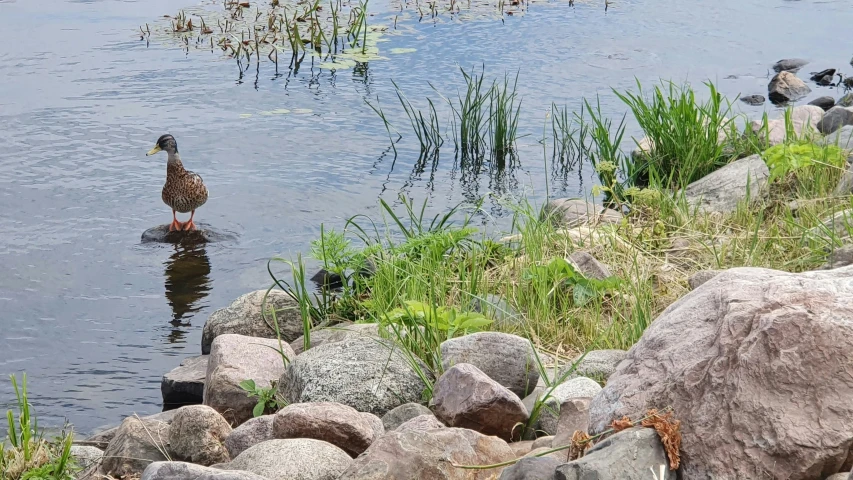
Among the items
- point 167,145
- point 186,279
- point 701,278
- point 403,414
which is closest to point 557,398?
point 403,414

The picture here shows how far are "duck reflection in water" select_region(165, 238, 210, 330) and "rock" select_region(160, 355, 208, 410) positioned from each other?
90 centimetres

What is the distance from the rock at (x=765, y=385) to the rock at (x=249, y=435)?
1757 millimetres

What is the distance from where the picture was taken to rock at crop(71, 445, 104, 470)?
4246 mm

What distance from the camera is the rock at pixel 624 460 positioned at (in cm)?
244

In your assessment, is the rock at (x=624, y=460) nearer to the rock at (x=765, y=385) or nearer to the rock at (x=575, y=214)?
the rock at (x=765, y=385)

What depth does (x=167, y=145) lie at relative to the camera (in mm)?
8688

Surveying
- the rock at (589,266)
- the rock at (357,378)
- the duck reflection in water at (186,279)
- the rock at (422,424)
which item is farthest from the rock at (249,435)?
the duck reflection in water at (186,279)

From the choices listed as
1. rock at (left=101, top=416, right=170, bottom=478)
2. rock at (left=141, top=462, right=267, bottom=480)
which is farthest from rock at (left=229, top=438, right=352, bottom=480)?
rock at (left=101, top=416, right=170, bottom=478)

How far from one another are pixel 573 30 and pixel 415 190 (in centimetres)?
584

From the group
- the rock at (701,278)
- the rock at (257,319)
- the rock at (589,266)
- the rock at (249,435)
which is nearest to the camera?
the rock at (249,435)

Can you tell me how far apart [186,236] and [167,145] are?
42.5 inches

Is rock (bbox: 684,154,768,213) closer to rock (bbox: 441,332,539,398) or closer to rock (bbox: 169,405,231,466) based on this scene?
rock (bbox: 441,332,539,398)

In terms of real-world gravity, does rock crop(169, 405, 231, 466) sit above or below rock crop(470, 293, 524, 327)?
below

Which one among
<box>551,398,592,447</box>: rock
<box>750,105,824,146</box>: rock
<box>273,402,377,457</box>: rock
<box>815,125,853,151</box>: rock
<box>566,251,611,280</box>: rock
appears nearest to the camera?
<box>551,398,592,447</box>: rock
